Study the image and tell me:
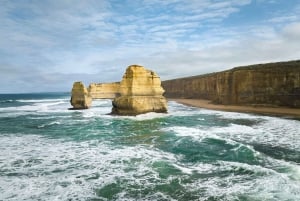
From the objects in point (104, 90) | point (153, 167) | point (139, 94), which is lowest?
point (153, 167)

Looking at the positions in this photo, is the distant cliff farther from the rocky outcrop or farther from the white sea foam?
the rocky outcrop

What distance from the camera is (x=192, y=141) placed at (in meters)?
15.4

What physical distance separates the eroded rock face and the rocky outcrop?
1389 inches

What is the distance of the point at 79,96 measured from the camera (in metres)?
41.3

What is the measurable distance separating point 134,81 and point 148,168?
20.3 m

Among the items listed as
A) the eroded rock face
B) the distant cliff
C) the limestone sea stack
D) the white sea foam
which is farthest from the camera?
the eroded rock face

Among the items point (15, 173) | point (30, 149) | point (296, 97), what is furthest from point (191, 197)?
point (296, 97)

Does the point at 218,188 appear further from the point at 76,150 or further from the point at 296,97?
the point at 296,97

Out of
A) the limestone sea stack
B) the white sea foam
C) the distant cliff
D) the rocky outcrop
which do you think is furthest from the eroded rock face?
the rocky outcrop

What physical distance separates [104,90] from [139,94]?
49983 mm

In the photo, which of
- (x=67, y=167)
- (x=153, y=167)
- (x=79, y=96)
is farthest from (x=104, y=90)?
(x=153, y=167)

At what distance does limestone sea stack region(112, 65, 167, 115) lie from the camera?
29672mm

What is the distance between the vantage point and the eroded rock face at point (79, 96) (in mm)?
39219

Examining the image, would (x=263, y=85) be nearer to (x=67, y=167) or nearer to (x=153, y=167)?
(x=153, y=167)
